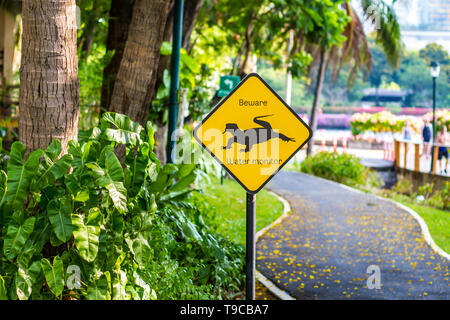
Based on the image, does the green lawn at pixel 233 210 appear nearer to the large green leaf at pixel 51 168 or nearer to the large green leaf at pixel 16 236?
the large green leaf at pixel 51 168

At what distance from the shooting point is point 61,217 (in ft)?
14.6

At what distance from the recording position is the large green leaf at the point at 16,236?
4344mm

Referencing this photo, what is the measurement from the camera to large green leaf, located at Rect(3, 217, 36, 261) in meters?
4.34

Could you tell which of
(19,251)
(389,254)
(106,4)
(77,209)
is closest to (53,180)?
(77,209)

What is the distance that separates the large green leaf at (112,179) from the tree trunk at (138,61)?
7.99 feet

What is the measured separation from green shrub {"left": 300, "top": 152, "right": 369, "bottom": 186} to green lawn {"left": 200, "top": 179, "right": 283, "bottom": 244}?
435 cm

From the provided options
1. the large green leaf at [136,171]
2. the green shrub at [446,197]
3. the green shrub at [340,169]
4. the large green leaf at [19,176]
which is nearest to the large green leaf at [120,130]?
the large green leaf at [136,171]

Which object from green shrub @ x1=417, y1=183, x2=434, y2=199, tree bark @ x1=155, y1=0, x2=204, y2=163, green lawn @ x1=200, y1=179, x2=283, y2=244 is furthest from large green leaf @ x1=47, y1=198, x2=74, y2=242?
green shrub @ x1=417, y1=183, x2=434, y2=199

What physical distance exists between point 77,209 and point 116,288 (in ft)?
2.08

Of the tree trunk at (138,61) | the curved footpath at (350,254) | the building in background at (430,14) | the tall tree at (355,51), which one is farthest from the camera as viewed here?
the tall tree at (355,51)

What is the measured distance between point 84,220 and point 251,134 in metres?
1.37

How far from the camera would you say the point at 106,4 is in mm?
12375

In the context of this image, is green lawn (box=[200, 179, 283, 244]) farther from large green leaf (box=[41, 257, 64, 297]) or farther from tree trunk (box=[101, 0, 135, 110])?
large green leaf (box=[41, 257, 64, 297])

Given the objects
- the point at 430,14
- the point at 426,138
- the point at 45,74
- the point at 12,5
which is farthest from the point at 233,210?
the point at 426,138
